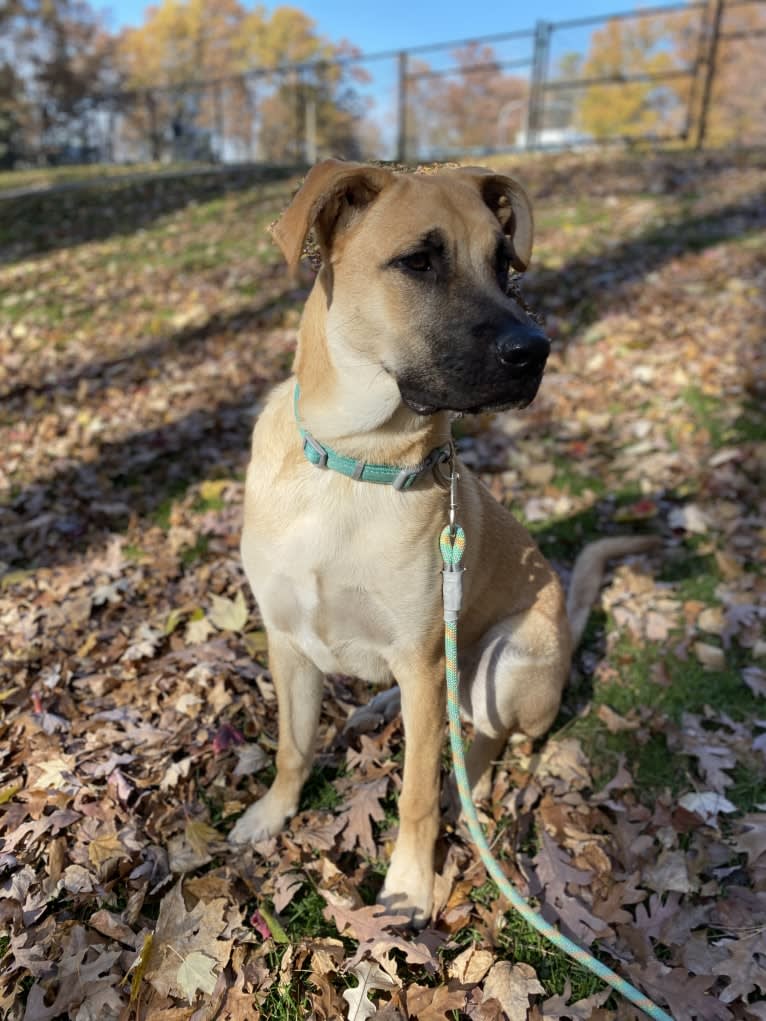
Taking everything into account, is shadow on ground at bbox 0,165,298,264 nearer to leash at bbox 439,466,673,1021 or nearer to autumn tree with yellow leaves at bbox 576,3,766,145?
autumn tree with yellow leaves at bbox 576,3,766,145

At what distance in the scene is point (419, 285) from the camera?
2.17 meters

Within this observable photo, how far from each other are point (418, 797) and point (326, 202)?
199 cm

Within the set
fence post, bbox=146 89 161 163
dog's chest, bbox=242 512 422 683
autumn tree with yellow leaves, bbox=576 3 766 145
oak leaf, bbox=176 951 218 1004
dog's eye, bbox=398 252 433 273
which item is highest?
autumn tree with yellow leaves, bbox=576 3 766 145

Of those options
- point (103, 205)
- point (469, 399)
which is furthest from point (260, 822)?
point (103, 205)

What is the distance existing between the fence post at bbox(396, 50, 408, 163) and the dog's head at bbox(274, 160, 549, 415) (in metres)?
17.6

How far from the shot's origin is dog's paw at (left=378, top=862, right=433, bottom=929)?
98.7 inches

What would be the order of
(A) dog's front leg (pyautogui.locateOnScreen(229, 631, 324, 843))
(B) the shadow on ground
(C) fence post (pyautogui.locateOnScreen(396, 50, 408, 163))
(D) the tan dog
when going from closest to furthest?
(D) the tan dog < (A) dog's front leg (pyautogui.locateOnScreen(229, 631, 324, 843)) < (B) the shadow on ground < (C) fence post (pyautogui.locateOnScreen(396, 50, 408, 163))

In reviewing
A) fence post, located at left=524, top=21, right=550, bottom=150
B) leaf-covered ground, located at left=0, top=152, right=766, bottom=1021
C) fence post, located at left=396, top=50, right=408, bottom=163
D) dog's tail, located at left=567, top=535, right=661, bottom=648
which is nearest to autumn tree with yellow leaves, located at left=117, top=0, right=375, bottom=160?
fence post, located at left=396, top=50, right=408, bottom=163

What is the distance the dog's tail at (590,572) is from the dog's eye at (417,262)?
194 centimetres

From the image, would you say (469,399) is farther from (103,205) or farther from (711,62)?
(711,62)

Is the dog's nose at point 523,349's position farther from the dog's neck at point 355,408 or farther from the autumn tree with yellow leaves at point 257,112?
the autumn tree with yellow leaves at point 257,112

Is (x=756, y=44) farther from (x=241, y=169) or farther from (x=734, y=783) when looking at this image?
(x=734, y=783)

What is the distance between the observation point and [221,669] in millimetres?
3455

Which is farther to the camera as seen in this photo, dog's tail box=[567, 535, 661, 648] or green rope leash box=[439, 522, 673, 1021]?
dog's tail box=[567, 535, 661, 648]
